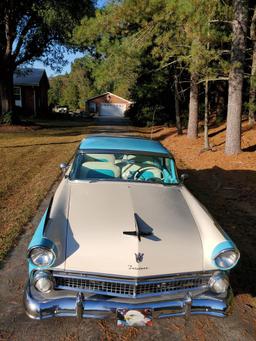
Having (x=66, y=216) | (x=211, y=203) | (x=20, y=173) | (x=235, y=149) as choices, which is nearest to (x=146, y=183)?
(x=66, y=216)

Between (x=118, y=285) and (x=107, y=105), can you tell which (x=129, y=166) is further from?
(x=107, y=105)

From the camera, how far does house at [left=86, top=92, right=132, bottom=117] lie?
68500mm

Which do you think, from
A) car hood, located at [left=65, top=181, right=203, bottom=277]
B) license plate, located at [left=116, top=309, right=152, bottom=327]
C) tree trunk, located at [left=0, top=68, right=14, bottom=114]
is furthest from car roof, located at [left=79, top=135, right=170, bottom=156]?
tree trunk, located at [left=0, top=68, right=14, bottom=114]

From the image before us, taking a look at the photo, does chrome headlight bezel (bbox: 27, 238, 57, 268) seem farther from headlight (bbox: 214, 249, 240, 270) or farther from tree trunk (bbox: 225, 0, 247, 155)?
tree trunk (bbox: 225, 0, 247, 155)

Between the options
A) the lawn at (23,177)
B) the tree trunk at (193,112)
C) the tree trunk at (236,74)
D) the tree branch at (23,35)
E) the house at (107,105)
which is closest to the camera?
the lawn at (23,177)

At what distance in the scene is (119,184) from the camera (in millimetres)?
4266

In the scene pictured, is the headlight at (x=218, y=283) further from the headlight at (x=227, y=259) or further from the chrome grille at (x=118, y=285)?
the chrome grille at (x=118, y=285)

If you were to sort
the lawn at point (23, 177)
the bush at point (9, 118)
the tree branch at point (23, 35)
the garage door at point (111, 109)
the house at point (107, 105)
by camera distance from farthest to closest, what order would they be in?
the house at point (107, 105) → the garage door at point (111, 109) → the bush at point (9, 118) → the tree branch at point (23, 35) → the lawn at point (23, 177)

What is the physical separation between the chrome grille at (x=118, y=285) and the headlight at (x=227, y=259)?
1.11 feet

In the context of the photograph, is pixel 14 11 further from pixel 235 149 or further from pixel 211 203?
pixel 211 203

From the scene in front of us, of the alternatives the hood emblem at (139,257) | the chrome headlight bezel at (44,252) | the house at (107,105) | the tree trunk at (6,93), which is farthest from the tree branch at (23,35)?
the house at (107,105)

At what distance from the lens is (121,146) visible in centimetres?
500

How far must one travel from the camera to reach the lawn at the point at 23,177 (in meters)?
5.51

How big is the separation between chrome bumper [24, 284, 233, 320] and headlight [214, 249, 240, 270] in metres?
0.28
